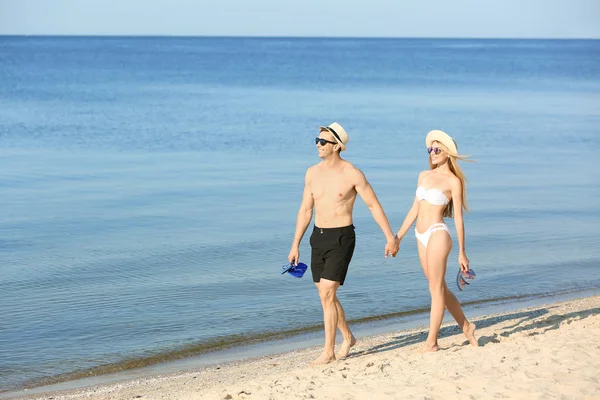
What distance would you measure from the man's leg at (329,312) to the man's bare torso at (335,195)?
17.5 inches

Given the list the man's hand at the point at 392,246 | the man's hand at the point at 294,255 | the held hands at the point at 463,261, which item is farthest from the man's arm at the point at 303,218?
the held hands at the point at 463,261

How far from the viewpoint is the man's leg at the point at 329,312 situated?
7133mm

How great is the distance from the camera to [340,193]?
23.5 ft

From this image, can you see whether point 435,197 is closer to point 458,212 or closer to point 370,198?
point 458,212

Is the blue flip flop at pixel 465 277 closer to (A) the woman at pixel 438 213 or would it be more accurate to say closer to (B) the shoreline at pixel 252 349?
(A) the woman at pixel 438 213

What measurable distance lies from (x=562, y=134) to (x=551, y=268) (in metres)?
17.5

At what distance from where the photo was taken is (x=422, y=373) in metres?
6.59

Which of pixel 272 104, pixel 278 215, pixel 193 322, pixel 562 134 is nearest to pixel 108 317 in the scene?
pixel 193 322

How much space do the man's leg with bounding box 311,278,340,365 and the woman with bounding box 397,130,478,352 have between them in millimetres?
A: 705

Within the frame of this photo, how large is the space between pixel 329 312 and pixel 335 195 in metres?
0.88

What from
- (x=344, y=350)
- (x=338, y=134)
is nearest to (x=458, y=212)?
(x=338, y=134)

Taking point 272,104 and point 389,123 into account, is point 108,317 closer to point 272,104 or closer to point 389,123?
point 389,123

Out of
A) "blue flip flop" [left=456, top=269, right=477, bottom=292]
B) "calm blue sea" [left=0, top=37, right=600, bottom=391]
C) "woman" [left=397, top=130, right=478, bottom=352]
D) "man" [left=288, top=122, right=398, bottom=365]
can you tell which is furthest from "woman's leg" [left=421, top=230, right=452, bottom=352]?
"calm blue sea" [left=0, top=37, right=600, bottom=391]

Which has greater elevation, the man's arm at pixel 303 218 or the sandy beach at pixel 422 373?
→ the man's arm at pixel 303 218
